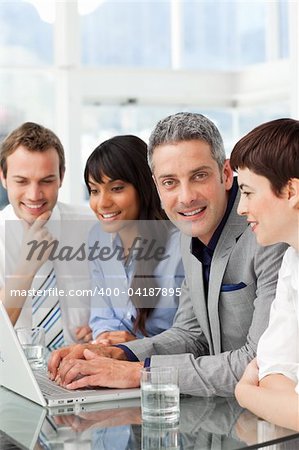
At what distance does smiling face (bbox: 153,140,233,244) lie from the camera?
6.60 ft

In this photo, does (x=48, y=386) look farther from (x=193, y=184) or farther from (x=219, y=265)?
(x=193, y=184)

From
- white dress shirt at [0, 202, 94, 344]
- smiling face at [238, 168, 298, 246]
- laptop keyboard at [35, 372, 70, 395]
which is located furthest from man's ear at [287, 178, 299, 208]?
white dress shirt at [0, 202, 94, 344]

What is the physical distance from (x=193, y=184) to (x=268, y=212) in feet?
1.28

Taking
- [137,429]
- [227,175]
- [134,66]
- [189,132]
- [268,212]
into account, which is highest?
[134,66]

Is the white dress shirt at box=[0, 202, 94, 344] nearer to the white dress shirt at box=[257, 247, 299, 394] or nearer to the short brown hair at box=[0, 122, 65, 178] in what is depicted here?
the short brown hair at box=[0, 122, 65, 178]

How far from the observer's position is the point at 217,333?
6.54ft

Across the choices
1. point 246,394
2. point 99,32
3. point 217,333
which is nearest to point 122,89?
point 99,32

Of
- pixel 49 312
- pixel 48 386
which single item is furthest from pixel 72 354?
pixel 49 312

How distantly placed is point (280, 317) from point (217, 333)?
35cm

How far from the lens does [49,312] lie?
2393 mm

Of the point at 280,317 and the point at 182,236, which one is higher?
the point at 182,236

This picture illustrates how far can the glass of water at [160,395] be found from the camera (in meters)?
1.54

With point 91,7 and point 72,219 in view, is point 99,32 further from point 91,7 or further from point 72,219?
point 72,219

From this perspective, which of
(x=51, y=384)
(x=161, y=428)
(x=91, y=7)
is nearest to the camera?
(x=161, y=428)
